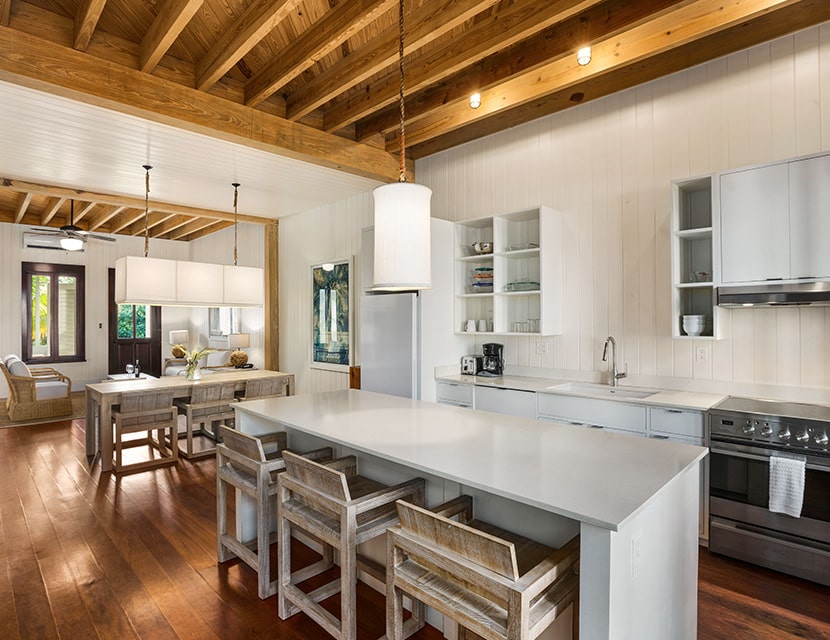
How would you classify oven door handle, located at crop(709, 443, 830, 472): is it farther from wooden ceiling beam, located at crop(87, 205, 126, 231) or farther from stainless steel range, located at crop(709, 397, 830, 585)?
wooden ceiling beam, located at crop(87, 205, 126, 231)

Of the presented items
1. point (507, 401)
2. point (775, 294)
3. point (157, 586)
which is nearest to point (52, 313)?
point (157, 586)

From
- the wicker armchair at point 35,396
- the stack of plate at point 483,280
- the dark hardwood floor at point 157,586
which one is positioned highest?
the stack of plate at point 483,280

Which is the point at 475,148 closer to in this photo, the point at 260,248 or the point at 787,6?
the point at 787,6

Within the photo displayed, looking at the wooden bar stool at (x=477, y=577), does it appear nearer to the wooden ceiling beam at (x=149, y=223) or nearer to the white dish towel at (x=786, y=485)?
the white dish towel at (x=786, y=485)

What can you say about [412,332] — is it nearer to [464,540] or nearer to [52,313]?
[464,540]

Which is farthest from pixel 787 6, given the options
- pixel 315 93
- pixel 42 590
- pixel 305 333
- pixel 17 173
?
pixel 17 173

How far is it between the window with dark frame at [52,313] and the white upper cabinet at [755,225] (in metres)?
Answer: 9.81

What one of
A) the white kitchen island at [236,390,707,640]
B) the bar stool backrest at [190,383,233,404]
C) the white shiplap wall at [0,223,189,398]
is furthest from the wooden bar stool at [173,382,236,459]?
the white shiplap wall at [0,223,189,398]

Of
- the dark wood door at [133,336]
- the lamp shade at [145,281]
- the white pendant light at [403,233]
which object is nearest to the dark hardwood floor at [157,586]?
the white pendant light at [403,233]

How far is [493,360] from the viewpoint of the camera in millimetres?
4227

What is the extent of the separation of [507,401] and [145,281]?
340cm

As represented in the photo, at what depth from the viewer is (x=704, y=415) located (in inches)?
105

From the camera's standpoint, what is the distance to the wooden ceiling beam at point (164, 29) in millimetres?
2410

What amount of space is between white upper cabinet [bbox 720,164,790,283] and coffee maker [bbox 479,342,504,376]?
1.90 metres
